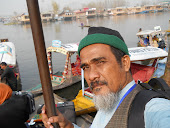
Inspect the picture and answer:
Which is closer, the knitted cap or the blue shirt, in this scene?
the blue shirt

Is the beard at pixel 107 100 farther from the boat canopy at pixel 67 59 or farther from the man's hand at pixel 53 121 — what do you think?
the boat canopy at pixel 67 59

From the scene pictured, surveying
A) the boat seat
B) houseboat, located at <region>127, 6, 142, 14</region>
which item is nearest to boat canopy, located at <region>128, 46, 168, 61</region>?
the boat seat

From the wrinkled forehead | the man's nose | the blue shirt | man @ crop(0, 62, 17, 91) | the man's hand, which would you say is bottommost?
man @ crop(0, 62, 17, 91)

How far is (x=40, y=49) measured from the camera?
98 centimetres

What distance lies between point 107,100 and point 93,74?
264mm

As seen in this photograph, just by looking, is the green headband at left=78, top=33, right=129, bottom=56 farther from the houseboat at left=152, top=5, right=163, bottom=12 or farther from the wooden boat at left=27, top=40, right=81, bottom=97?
the houseboat at left=152, top=5, right=163, bottom=12

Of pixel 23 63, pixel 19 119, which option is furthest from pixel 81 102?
pixel 23 63

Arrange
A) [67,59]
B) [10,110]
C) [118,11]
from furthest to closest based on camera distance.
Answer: [118,11], [67,59], [10,110]

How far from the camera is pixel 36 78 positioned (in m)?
14.2

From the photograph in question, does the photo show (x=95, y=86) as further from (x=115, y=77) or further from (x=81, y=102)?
(x=81, y=102)

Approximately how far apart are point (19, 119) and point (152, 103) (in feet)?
11.3

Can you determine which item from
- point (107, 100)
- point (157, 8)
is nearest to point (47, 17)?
point (157, 8)

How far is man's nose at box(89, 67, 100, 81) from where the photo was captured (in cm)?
132

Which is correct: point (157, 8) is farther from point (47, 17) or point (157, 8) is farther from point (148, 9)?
point (47, 17)
